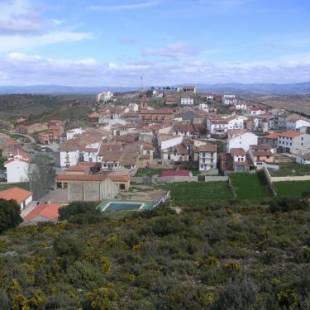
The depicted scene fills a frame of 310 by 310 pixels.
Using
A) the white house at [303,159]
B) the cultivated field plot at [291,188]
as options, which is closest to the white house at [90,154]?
the white house at [303,159]

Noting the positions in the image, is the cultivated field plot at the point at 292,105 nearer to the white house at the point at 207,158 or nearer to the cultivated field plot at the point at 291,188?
the white house at the point at 207,158

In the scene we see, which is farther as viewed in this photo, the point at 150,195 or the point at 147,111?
the point at 147,111

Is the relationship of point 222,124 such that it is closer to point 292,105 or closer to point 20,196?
point 20,196

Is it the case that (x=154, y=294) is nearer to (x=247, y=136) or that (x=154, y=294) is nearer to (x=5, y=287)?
(x=5, y=287)

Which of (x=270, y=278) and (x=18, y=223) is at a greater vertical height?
(x=270, y=278)

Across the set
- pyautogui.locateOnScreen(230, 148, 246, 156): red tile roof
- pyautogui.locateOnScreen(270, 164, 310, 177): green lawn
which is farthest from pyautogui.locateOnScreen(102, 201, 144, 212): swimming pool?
pyautogui.locateOnScreen(230, 148, 246, 156): red tile roof

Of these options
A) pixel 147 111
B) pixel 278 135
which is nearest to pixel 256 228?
pixel 278 135
